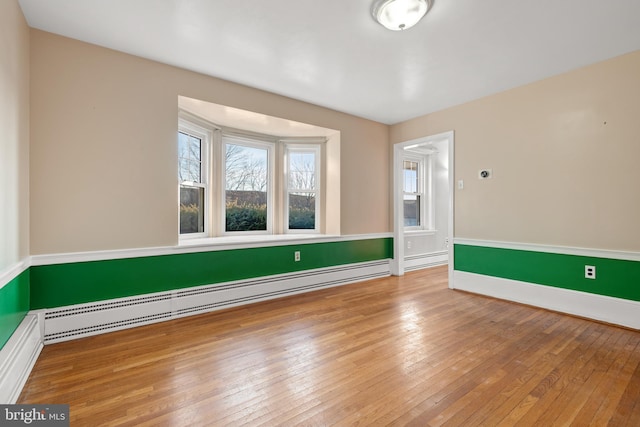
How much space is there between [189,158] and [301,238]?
1.76 m

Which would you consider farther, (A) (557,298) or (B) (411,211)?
(B) (411,211)

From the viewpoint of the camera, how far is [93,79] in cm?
248

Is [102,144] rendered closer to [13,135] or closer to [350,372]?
[13,135]

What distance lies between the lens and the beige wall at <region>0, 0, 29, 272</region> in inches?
66.2

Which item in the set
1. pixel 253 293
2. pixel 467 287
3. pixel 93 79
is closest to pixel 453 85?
pixel 467 287

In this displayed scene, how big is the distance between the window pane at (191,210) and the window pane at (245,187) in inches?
14.8

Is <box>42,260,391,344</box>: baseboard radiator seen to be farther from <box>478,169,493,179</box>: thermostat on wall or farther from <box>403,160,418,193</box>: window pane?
<box>403,160,418,193</box>: window pane

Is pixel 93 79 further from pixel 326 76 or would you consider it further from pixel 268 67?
pixel 326 76

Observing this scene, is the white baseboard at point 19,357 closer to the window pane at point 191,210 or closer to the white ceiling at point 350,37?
the window pane at point 191,210

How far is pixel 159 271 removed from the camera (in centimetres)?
279

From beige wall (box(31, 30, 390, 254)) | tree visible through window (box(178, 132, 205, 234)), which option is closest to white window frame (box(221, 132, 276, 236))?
tree visible through window (box(178, 132, 205, 234))

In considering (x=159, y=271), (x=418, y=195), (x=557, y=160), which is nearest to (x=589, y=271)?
(x=557, y=160)

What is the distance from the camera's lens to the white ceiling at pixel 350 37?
2027 mm

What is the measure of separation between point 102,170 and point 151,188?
40 cm
